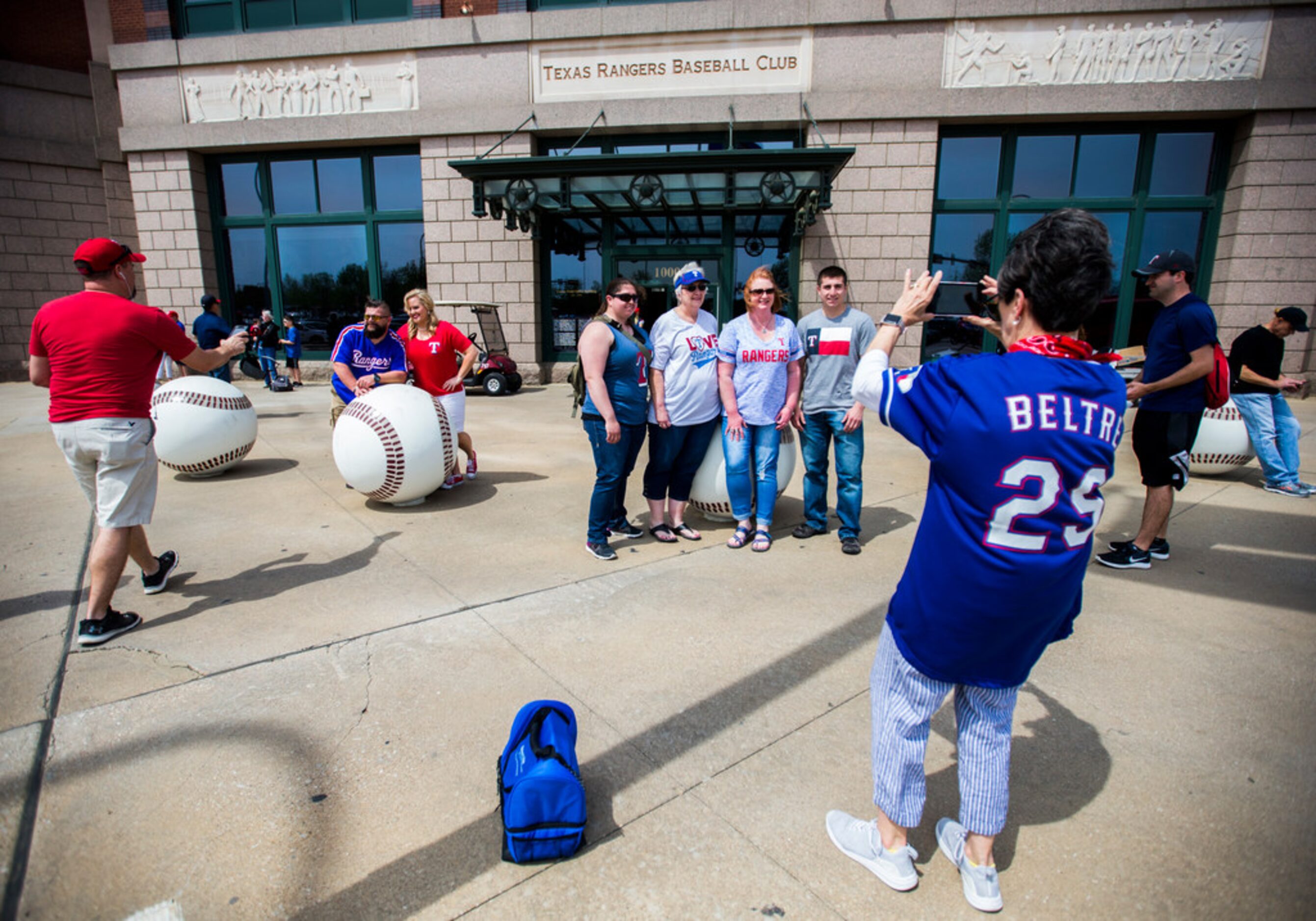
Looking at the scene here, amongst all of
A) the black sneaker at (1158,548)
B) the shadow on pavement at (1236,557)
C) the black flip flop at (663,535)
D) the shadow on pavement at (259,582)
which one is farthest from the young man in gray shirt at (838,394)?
the shadow on pavement at (259,582)

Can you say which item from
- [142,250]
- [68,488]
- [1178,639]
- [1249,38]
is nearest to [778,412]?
[1178,639]

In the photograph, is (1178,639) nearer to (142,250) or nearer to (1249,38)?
(1249,38)

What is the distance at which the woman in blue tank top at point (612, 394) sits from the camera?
4.30 metres

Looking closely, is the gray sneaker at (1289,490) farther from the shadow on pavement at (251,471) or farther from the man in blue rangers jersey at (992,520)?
the shadow on pavement at (251,471)

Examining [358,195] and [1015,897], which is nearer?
[1015,897]

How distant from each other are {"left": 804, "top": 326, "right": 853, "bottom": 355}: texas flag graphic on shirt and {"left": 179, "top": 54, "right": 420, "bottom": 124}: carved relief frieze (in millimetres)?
12847

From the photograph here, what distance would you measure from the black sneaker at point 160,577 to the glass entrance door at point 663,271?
36.9 ft

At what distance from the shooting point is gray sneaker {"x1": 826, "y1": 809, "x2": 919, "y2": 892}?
1.98 m

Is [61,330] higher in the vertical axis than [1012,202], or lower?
lower

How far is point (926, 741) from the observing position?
193 cm

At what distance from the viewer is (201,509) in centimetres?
566

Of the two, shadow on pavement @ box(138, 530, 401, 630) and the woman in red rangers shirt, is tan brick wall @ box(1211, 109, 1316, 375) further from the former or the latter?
shadow on pavement @ box(138, 530, 401, 630)

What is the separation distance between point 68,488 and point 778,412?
654cm

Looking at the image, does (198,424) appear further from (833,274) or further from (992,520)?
(992,520)
